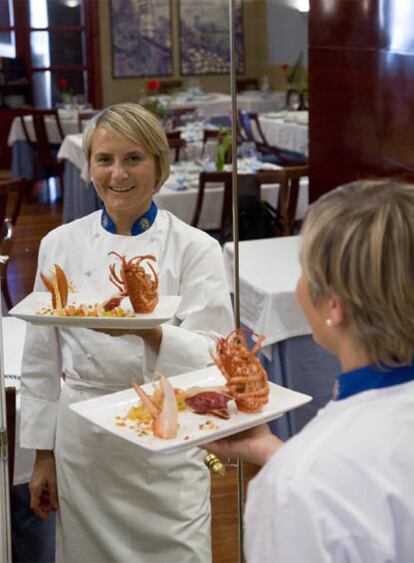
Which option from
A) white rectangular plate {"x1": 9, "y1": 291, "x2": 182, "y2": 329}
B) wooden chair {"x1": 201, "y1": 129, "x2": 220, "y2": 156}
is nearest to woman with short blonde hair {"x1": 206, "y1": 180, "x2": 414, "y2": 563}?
white rectangular plate {"x1": 9, "y1": 291, "x2": 182, "y2": 329}

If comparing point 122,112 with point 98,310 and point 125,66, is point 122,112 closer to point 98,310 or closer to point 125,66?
point 98,310

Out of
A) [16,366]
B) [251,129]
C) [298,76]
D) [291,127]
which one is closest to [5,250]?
[16,366]

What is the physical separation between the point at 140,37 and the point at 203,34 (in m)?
0.18

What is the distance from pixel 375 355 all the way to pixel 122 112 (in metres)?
0.72

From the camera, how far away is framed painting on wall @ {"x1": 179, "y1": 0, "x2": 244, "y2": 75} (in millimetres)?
2303

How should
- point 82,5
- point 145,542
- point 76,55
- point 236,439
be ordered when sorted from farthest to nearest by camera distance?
point 76,55, point 82,5, point 145,542, point 236,439

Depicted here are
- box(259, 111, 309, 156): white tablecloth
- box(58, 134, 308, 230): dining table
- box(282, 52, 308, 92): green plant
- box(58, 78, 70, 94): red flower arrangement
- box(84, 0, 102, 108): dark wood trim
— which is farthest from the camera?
box(282, 52, 308, 92): green plant

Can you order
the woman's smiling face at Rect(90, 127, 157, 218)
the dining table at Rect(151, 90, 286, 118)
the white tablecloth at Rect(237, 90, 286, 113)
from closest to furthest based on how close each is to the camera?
the woman's smiling face at Rect(90, 127, 157, 218) < the dining table at Rect(151, 90, 286, 118) < the white tablecloth at Rect(237, 90, 286, 113)

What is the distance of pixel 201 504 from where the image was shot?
198cm

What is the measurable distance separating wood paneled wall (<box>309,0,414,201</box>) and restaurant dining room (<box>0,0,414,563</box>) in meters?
0.90

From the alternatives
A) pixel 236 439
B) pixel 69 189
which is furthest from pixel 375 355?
pixel 69 189

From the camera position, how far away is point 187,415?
155 centimetres

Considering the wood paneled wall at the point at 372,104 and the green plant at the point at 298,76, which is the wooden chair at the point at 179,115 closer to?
the wood paneled wall at the point at 372,104

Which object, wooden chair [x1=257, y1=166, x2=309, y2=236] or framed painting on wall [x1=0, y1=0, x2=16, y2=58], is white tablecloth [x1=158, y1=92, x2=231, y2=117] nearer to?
wooden chair [x1=257, y1=166, x2=309, y2=236]
